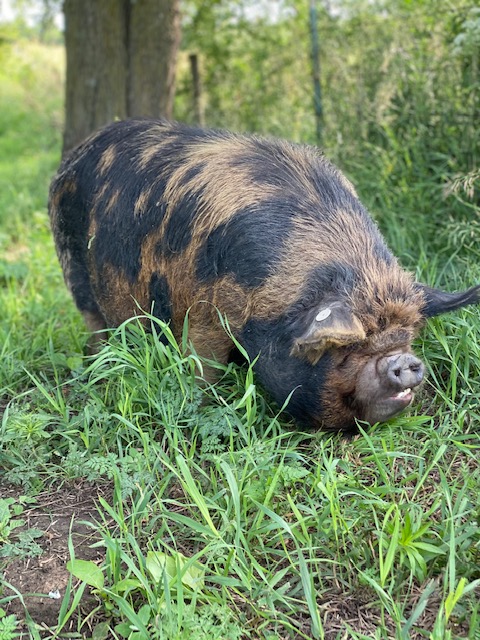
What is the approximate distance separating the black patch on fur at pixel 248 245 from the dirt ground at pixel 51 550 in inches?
48.4

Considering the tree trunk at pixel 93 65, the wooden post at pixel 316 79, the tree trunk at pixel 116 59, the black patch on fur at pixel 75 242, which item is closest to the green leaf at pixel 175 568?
the black patch on fur at pixel 75 242

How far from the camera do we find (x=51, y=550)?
3.17 m

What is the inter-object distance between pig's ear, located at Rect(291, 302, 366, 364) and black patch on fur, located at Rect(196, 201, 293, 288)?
0.47 m

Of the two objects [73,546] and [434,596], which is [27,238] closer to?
[73,546]

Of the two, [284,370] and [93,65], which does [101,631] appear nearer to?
[284,370]

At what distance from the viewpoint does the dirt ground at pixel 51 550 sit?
2891mm

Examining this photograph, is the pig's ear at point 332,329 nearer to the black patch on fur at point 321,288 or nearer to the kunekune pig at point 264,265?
the kunekune pig at point 264,265

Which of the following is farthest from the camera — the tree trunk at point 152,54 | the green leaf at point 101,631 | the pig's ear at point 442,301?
the tree trunk at point 152,54

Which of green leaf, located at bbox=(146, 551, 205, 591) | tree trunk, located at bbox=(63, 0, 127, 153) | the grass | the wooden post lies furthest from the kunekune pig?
tree trunk, located at bbox=(63, 0, 127, 153)

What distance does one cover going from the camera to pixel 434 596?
2834 mm

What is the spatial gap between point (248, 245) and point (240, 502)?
1.25m

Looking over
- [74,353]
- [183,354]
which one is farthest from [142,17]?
[183,354]

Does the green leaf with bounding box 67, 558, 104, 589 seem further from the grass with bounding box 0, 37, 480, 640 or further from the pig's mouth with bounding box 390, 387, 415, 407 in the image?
the pig's mouth with bounding box 390, 387, 415, 407

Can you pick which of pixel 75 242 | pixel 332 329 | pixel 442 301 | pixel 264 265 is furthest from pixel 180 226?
pixel 442 301
